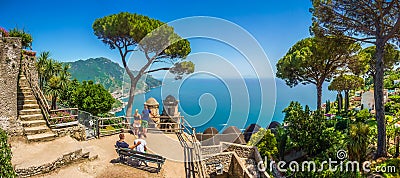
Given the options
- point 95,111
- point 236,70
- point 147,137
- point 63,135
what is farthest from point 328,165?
point 95,111

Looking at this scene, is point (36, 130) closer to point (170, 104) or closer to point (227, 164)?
point (170, 104)

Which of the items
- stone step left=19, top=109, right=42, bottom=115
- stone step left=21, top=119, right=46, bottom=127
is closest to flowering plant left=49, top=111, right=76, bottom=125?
stone step left=21, top=119, right=46, bottom=127

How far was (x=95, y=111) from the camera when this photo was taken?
16766 mm

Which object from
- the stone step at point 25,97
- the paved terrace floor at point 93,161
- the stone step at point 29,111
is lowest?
the paved terrace floor at point 93,161

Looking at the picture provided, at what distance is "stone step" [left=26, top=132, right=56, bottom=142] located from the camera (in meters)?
8.58

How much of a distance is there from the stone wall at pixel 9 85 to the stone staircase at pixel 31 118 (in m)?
0.32

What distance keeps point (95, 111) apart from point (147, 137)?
7560 millimetres

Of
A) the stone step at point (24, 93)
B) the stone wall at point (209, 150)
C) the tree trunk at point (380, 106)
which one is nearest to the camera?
the stone step at point (24, 93)

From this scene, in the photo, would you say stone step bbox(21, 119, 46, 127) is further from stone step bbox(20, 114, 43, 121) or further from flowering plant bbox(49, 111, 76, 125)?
flowering plant bbox(49, 111, 76, 125)

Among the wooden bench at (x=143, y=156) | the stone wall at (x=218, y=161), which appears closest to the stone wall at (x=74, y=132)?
the wooden bench at (x=143, y=156)

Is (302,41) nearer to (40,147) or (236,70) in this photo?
(236,70)

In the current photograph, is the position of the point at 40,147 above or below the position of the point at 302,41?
below

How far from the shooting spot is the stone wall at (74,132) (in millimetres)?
9706

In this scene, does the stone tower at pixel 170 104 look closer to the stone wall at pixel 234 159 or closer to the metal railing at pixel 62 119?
the stone wall at pixel 234 159
